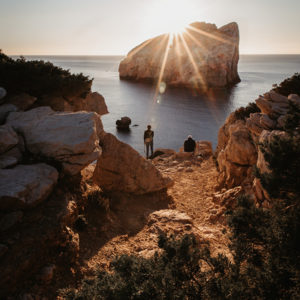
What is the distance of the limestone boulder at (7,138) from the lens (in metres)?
6.89

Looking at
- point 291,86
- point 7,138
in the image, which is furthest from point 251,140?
point 7,138

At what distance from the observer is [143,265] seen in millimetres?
4293

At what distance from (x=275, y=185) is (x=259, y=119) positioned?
7.13 m

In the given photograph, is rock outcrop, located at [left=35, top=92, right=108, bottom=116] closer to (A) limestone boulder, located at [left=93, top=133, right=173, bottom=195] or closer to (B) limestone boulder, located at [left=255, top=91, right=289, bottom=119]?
(A) limestone boulder, located at [left=93, top=133, right=173, bottom=195]

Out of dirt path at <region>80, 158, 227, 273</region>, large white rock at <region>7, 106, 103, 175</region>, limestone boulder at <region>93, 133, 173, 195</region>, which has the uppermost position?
large white rock at <region>7, 106, 103, 175</region>

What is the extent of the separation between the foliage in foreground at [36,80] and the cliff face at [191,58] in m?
65.0

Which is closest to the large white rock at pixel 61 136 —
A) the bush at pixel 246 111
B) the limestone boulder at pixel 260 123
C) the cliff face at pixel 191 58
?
the limestone boulder at pixel 260 123

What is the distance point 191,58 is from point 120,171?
76.0 meters

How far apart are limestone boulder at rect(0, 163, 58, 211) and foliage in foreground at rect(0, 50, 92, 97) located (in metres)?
4.91

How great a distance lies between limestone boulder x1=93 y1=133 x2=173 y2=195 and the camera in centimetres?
1077

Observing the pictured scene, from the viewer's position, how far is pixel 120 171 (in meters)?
10.8

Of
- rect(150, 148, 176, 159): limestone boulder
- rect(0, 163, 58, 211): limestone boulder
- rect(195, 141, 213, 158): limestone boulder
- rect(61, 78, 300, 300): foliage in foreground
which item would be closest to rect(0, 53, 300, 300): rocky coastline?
rect(0, 163, 58, 211): limestone boulder

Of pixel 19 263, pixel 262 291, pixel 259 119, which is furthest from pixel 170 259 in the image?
pixel 259 119

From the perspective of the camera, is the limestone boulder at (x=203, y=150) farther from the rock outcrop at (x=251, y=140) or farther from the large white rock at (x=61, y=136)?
the large white rock at (x=61, y=136)
